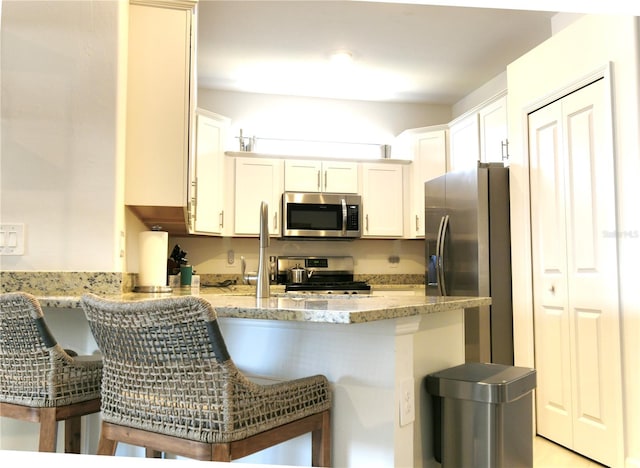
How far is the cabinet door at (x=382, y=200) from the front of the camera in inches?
201

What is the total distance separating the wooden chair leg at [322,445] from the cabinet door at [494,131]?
2.91 metres

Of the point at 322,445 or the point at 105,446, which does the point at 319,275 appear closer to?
the point at 322,445

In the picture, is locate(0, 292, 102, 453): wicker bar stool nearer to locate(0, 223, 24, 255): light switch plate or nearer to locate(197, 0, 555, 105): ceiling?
locate(0, 223, 24, 255): light switch plate

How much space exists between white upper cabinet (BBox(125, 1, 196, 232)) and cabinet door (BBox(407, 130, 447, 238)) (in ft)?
9.62

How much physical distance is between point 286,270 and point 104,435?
12.5 feet

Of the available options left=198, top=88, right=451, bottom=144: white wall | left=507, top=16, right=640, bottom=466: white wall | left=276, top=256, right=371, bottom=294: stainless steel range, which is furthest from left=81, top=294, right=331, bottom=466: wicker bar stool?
left=198, top=88, right=451, bottom=144: white wall

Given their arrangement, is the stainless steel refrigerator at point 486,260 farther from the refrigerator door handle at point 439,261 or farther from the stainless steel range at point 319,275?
the stainless steel range at point 319,275

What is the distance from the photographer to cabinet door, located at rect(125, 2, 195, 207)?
2602 mm

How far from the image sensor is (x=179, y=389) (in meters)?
1.25

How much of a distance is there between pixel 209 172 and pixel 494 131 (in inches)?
93.7

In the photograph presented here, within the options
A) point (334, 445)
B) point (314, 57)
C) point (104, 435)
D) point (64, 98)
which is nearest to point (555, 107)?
point (314, 57)

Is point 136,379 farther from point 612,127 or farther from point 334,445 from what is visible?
point 612,127

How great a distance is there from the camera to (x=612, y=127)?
2584 millimetres

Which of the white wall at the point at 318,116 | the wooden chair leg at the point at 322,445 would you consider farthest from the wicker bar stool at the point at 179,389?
the white wall at the point at 318,116
